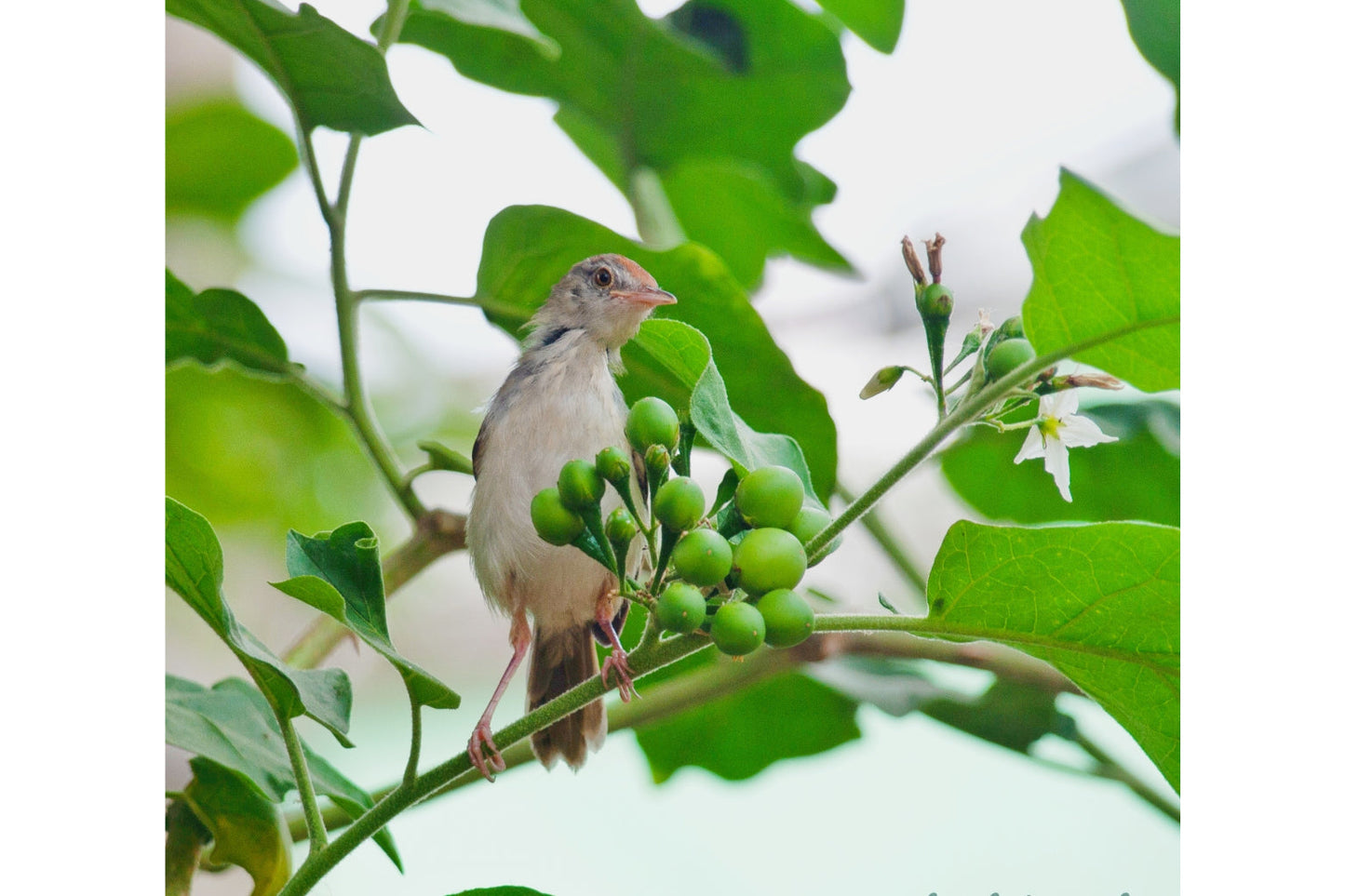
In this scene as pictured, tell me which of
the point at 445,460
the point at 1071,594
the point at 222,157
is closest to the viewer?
the point at 1071,594

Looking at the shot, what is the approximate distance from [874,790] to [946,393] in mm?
462

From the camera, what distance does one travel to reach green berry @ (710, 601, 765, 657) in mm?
447

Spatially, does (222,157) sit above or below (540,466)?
above

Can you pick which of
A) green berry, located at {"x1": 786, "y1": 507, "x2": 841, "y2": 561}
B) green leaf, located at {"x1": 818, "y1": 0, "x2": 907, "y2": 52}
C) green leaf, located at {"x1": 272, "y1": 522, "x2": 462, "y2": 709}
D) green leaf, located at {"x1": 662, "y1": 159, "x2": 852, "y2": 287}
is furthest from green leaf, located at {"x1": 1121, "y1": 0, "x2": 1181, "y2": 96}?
green leaf, located at {"x1": 272, "y1": 522, "x2": 462, "y2": 709}

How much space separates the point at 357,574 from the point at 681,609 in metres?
0.21

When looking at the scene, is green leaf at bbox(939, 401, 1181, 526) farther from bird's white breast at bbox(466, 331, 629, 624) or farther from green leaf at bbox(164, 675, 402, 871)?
green leaf at bbox(164, 675, 402, 871)

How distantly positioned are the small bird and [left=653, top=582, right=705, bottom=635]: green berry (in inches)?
8.9

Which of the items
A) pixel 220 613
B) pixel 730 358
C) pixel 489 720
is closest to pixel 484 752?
pixel 489 720

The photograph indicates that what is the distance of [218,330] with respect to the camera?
2.74ft

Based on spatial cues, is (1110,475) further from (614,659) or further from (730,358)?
(614,659)

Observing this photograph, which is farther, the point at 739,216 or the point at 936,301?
the point at 739,216

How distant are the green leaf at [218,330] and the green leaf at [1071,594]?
526 mm

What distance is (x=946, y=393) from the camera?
1.80ft

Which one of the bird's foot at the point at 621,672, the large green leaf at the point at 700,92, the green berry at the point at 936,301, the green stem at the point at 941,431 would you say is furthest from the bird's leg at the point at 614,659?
the large green leaf at the point at 700,92
